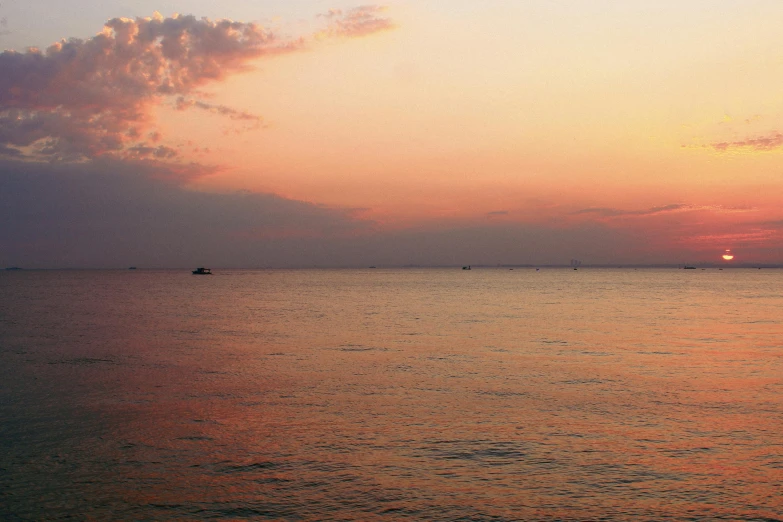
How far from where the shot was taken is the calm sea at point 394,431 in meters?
A: 14.8

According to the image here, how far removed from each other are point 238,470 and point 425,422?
729 cm

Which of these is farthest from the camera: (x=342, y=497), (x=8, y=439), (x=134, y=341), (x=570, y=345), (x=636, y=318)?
(x=636, y=318)

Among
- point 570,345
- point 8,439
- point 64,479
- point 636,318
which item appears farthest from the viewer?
point 636,318

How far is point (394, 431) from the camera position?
20.6 metres

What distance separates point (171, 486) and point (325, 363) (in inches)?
786

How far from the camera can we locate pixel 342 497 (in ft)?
49.2

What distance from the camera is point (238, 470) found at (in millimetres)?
17078

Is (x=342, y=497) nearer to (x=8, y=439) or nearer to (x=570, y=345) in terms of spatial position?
(x=8, y=439)

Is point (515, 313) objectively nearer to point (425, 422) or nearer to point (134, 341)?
point (134, 341)

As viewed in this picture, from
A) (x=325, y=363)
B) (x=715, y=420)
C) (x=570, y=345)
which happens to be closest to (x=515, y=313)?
(x=570, y=345)

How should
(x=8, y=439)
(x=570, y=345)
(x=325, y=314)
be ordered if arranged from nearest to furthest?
(x=8, y=439), (x=570, y=345), (x=325, y=314)

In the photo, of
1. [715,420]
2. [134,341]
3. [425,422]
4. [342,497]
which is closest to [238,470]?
[342,497]

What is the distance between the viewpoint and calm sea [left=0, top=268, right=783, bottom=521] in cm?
1477

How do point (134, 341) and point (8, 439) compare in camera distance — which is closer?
point (8, 439)
